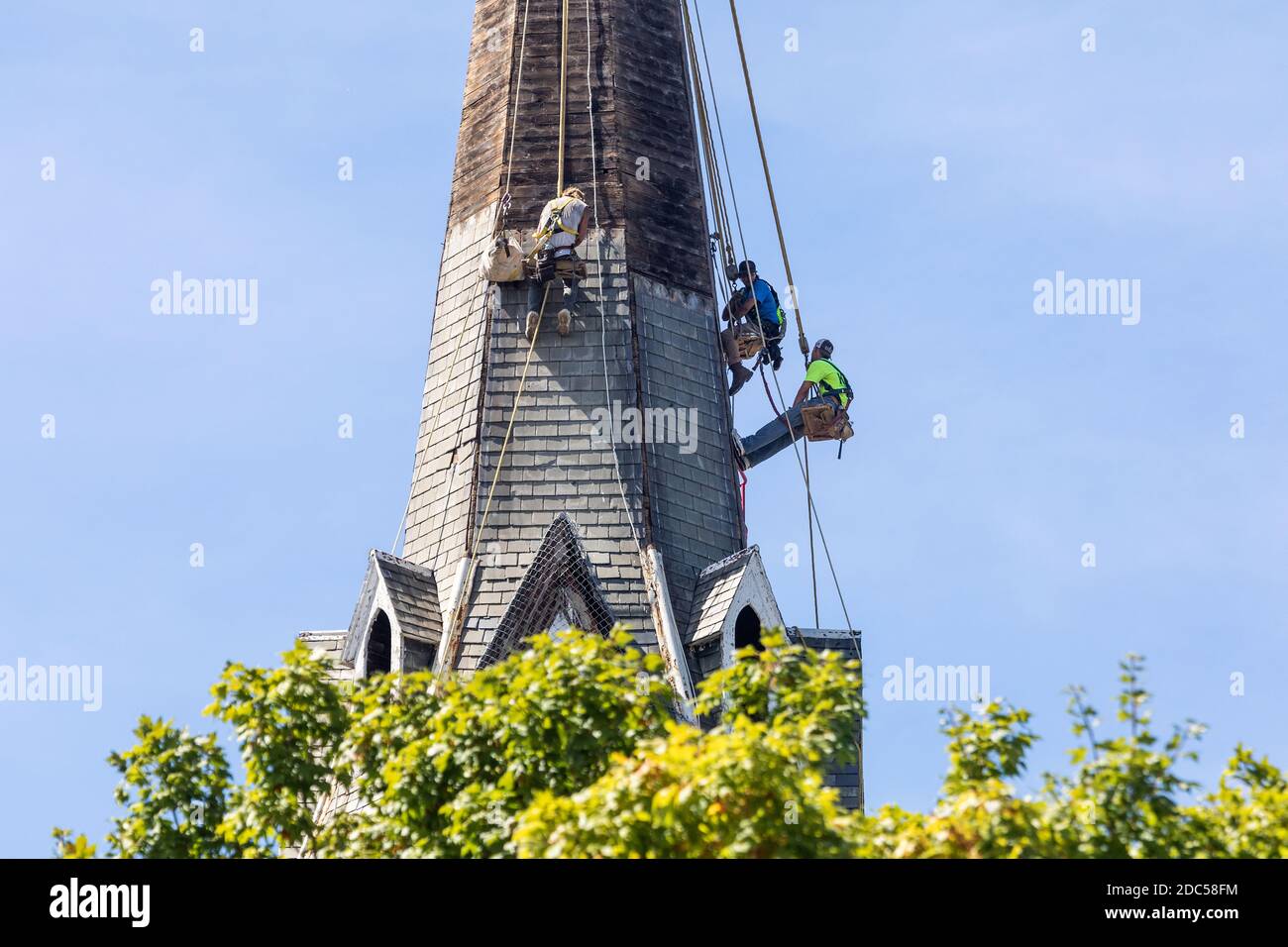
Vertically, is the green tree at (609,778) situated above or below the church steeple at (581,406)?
below

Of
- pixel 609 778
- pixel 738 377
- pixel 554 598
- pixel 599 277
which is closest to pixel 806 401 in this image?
pixel 738 377

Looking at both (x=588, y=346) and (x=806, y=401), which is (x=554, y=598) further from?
(x=806, y=401)

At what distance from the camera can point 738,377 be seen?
54281 mm

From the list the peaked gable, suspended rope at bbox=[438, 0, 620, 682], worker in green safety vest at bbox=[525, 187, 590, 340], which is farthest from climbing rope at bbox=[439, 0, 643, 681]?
the peaked gable

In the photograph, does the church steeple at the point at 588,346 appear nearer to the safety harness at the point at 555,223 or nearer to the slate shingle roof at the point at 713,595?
the slate shingle roof at the point at 713,595

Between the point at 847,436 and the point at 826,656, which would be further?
the point at 847,436

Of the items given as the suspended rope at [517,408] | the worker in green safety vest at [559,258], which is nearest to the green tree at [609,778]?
the suspended rope at [517,408]

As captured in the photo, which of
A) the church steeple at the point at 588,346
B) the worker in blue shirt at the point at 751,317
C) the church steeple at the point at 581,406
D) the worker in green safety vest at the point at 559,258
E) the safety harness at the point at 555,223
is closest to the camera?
the church steeple at the point at 581,406

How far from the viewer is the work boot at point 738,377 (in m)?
54.2

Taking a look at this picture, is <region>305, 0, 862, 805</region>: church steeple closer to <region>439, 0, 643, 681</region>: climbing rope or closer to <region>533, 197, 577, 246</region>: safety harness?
<region>439, 0, 643, 681</region>: climbing rope
